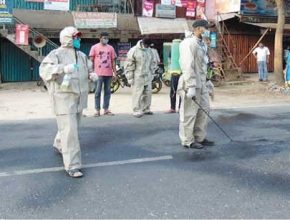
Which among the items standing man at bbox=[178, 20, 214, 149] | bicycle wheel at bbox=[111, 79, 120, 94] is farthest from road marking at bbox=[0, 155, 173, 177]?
bicycle wheel at bbox=[111, 79, 120, 94]

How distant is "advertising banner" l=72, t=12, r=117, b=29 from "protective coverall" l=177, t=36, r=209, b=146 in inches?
527

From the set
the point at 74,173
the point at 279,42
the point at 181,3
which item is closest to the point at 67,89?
the point at 74,173

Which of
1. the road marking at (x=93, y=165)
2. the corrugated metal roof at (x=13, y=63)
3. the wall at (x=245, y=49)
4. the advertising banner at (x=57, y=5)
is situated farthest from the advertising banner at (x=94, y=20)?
the road marking at (x=93, y=165)

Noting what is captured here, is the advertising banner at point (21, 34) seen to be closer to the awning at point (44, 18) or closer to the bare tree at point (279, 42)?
the awning at point (44, 18)

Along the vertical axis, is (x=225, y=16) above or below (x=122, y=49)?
above

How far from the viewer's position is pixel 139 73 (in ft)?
36.9

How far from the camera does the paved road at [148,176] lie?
5000mm

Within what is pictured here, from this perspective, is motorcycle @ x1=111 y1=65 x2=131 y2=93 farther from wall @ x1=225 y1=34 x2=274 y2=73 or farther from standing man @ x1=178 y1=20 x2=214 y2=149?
standing man @ x1=178 y1=20 x2=214 y2=149

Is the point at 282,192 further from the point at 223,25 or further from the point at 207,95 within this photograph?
the point at 223,25

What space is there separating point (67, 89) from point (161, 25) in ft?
52.9

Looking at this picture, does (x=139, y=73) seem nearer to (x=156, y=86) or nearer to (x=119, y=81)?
(x=156, y=86)

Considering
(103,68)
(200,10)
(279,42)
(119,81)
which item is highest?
(200,10)

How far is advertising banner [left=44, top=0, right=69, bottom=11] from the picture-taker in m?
20.0

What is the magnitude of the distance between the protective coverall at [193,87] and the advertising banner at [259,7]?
15.6 m
